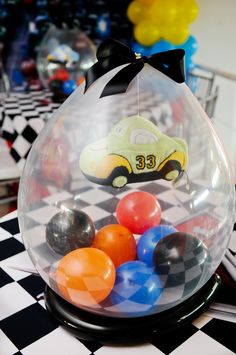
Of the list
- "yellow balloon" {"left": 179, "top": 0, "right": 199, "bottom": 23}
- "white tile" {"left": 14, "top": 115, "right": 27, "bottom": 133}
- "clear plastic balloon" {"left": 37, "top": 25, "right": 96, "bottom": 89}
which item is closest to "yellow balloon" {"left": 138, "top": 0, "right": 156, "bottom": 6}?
"yellow balloon" {"left": 179, "top": 0, "right": 199, "bottom": 23}

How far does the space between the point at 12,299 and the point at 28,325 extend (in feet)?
0.24

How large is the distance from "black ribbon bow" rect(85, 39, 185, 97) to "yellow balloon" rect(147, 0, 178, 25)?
2410 mm

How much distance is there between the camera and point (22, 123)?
5.90 feet

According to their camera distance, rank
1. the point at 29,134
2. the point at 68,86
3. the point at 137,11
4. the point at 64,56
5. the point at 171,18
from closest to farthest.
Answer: the point at 29,134
the point at 68,86
the point at 64,56
the point at 171,18
the point at 137,11

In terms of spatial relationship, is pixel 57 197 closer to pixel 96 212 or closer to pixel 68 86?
pixel 96 212

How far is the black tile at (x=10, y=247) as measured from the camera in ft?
2.62

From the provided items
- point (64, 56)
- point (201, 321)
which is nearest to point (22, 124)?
point (64, 56)

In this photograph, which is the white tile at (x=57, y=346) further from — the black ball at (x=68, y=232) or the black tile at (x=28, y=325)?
the black ball at (x=68, y=232)

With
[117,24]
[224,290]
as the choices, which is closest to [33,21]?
[117,24]

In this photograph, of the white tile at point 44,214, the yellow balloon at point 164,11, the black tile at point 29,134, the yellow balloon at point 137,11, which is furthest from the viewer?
the yellow balloon at point 137,11

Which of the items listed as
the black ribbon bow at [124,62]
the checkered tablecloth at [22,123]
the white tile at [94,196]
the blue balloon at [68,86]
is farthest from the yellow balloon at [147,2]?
the black ribbon bow at [124,62]

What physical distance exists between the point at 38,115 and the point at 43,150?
1233 millimetres

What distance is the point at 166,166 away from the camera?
0.60 metres

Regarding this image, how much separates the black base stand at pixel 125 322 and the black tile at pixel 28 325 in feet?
0.06
